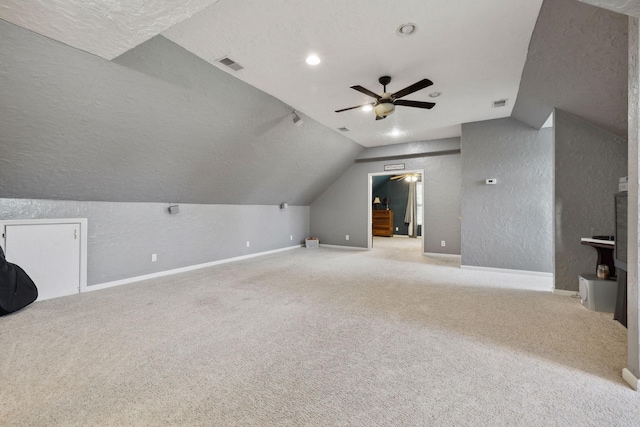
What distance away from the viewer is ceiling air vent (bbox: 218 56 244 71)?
2936mm

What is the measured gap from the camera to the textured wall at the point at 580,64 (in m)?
2.05

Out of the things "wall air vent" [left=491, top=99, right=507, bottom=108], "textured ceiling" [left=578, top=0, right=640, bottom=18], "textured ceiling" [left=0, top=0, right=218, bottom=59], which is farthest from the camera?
"wall air vent" [left=491, top=99, right=507, bottom=108]

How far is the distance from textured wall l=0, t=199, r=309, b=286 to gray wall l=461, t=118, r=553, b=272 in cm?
459

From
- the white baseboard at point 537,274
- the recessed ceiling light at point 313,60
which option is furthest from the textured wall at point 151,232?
the white baseboard at point 537,274

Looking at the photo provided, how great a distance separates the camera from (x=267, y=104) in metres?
3.97

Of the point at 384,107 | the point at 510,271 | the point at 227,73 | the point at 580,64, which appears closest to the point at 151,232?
the point at 227,73

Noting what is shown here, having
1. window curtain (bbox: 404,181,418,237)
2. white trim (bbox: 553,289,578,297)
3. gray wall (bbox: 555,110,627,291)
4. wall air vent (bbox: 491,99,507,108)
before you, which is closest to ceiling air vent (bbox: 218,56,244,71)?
wall air vent (bbox: 491,99,507,108)

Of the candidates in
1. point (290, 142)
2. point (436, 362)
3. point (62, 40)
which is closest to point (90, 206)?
point (62, 40)

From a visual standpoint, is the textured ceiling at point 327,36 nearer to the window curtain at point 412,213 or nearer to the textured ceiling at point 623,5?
the textured ceiling at point 623,5

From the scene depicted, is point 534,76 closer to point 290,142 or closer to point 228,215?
point 290,142

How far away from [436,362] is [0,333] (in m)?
3.59

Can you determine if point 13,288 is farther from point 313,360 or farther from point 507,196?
point 507,196

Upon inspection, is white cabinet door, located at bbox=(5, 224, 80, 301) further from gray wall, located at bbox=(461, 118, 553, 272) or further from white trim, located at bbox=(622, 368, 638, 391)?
gray wall, located at bbox=(461, 118, 553, 272)

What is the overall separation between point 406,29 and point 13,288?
4.69 metres
